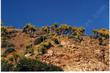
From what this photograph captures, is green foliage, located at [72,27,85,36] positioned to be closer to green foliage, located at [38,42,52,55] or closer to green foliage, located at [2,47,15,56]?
green foliage, located at [38,42,52,55]

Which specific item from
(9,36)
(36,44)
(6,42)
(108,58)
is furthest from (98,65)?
(9,36)

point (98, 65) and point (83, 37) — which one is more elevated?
point (83, 37)

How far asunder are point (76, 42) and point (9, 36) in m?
2.45

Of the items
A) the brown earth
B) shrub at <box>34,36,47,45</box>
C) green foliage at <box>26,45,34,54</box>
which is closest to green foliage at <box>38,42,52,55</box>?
the brown earth

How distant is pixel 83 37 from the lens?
1191 cm

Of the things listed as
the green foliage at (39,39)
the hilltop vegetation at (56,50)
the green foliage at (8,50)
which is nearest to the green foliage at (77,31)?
the hilltop vegetation at (56,50)

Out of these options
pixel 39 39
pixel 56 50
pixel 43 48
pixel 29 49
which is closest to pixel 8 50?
pixel 29 49

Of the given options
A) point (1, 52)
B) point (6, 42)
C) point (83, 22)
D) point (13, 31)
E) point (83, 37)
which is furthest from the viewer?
point (13, 31)

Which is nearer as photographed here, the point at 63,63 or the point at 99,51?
the point at 63,63

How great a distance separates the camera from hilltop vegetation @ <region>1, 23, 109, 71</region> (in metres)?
8.56

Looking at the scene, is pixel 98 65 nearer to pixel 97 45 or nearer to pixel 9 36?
pixel 97 45

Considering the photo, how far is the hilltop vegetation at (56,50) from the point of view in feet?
28.1

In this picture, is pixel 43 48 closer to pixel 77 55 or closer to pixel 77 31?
pixel 77 55

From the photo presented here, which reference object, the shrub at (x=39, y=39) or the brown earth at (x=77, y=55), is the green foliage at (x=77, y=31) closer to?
the brown earth at (x=77, y=55)
